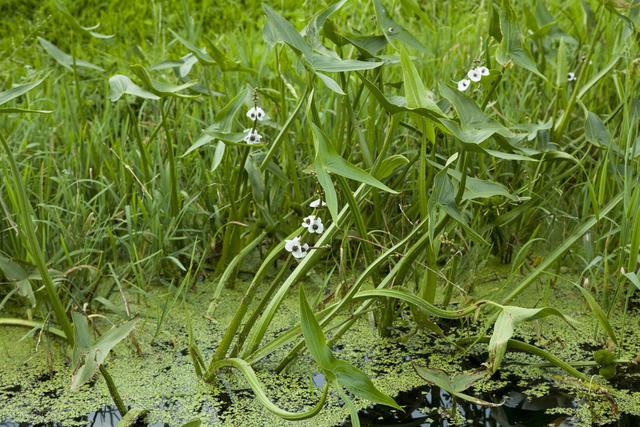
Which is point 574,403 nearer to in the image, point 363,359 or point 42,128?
point 363,359

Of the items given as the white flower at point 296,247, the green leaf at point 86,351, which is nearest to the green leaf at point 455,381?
the white flower at point 296,247

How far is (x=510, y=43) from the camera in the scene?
176cm

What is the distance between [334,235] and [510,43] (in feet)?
1.78

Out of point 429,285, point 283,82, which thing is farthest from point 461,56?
Result: point 429,285

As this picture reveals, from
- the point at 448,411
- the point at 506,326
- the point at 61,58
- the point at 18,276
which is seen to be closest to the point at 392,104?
the point at 506,326

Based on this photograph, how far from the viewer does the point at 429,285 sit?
6.02 ft

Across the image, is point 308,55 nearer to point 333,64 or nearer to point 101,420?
point 333,64

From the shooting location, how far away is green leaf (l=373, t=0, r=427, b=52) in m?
A: 1.83

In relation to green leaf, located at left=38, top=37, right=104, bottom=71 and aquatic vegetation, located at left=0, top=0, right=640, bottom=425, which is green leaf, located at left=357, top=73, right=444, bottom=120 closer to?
aquatic vegetation, located at left=0, top=0, right=640, bottom=425

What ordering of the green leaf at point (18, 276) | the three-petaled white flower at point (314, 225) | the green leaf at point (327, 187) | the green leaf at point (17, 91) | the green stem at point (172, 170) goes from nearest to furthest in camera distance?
1. the green leaf at point (327, 187)
2. the green leaf at point (17, 91)
3. the three-petaled white flower at point (314, 225)
4. the green leaf at point (18, 276)
5. the green stem at point (172, 170)

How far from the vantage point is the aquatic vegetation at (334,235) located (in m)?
1.62

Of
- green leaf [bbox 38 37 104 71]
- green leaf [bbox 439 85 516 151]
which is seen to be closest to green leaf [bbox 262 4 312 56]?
green leaf [bbox 439 85 516 151]

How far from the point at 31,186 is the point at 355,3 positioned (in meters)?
1.41

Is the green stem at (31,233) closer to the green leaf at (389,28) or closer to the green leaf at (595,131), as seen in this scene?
the green leaf at (389,28)
